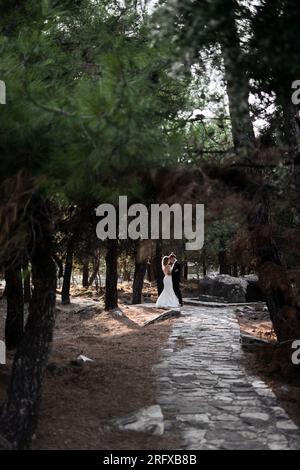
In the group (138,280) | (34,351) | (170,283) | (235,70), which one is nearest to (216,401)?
(34,351)

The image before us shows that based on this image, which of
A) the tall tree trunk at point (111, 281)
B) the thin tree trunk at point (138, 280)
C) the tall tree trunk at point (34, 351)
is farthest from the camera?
the thin tree trunk at point (138, 280)

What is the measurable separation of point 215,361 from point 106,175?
5.63 metres

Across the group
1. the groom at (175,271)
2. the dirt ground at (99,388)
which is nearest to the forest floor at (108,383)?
the dirt ground at (99,388)

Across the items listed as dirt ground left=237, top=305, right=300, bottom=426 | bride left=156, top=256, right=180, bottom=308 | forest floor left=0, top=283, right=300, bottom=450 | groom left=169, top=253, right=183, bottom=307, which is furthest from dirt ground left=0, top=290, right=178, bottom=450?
groom left=169, top=253, right=183, bottom=307

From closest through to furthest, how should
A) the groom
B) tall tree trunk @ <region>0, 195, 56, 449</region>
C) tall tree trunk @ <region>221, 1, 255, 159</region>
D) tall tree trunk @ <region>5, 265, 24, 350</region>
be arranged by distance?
tall tree trunk @ <region>0, 195, 56, 449</region>
tall tree trunk @ <region>221, 1, 255, 159</region>
tall tree trunk @ <region>5, 265, 24, 350</region>
the groom

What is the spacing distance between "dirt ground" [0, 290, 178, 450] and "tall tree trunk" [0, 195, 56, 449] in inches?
11.5

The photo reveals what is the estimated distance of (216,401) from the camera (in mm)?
6707

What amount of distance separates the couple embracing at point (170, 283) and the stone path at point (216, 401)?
586 cm

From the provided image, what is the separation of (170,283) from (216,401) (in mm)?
10312

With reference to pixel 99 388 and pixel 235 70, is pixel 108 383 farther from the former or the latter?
pixel 235 70

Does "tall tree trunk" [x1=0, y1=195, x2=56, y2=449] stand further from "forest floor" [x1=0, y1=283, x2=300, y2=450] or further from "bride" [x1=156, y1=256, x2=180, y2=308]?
"bride" [x1=156, y1=256, x2=180, y2=308]

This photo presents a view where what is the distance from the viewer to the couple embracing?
17.0 metres

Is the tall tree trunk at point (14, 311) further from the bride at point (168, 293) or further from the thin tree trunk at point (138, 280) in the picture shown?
the thin tree trunk at point (138, 280)

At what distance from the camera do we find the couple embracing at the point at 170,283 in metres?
17.0
